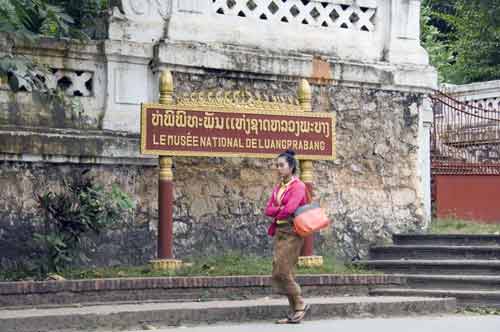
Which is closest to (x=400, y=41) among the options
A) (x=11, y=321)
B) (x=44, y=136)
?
(x=44, y=136)

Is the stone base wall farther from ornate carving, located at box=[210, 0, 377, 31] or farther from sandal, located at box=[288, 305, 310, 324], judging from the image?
sandal, located at box=[288, 305, 310, 324]

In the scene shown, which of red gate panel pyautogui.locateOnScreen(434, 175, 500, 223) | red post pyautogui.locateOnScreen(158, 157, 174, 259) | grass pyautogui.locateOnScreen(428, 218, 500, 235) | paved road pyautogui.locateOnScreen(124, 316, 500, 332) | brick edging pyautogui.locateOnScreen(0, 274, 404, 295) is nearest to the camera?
paved road pyautogui.locateOnScreen(124, 316, 500, 332)

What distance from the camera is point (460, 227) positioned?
44.2 feet

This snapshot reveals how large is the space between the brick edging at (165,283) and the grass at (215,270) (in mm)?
338

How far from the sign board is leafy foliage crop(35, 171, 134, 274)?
626mm

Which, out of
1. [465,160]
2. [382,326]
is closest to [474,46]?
[465,160]

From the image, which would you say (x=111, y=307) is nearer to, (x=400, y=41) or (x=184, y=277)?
(x=184, y=277)

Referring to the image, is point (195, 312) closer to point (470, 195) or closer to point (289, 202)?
point (289, 202)

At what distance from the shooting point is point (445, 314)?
1055cm

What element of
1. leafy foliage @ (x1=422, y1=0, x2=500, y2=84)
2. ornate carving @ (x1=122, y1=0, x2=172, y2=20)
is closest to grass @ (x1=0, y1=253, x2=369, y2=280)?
ornate carving @ (x1=122, y1=0, x2=172, y2=20)

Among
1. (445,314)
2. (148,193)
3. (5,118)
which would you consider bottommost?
(445,314)

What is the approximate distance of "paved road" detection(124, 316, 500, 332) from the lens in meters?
9.04

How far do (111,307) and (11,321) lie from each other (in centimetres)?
112

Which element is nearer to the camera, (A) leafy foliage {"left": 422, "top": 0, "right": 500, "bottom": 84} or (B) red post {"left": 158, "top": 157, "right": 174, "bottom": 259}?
(B) red post {"left": 158, "top": 157, "right": 174, "bottom": 259}
